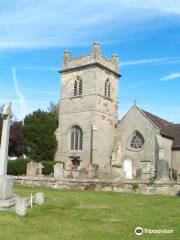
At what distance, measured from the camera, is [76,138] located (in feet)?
128

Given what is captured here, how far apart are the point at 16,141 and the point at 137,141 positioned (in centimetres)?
1241

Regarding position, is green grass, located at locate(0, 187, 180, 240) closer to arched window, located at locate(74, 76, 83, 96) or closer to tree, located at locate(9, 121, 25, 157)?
tree, located at locate(9, 121, 25, 157)

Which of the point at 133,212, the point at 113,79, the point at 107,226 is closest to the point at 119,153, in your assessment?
the point at 113,79

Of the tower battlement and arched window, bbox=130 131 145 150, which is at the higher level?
the tower battlement

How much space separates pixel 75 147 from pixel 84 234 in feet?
98.6

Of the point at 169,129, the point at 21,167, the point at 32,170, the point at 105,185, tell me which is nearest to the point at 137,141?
the point at 169,129

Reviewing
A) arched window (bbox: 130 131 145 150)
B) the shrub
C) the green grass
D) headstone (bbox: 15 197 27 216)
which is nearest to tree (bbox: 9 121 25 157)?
the shrub

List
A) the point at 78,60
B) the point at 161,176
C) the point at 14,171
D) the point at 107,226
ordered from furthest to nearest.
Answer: the point at 78,60
the point at 14,171
the point at 161,176
the point at 107,226

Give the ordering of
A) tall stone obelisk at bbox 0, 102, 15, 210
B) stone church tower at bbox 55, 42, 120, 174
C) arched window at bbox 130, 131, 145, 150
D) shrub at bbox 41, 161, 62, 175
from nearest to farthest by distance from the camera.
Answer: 1. tall stone obelisk at bbox 0, 102, 15, 210
2. shrub at bbox 41, 161, 62, 175
3. arched window at bbox 130, 131, 145, 150
4. stone church tower at bbox 55, 42, 120, 174

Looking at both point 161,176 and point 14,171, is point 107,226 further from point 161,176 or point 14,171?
point 14,171

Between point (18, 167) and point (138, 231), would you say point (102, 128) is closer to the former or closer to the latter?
point (18, 167)

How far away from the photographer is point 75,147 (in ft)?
127

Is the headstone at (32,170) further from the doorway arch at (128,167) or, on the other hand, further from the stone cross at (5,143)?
the stone cross at (5,143)

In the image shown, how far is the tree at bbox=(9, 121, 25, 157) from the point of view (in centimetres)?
3828
